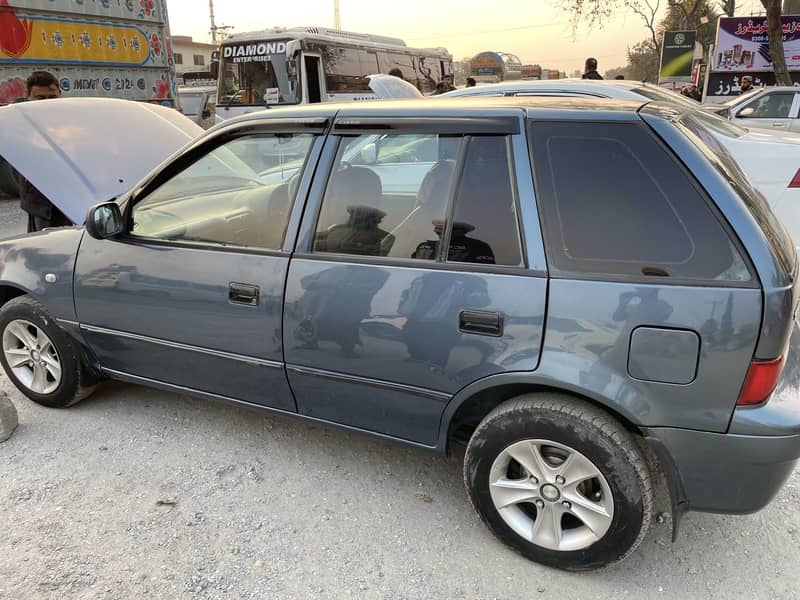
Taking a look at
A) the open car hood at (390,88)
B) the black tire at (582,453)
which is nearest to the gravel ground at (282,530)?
the black tire at (582,453)

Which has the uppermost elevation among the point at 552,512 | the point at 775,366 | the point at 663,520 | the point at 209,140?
the point at 209,140

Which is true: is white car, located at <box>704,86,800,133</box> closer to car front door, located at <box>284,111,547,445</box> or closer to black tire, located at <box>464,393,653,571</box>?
car front door, located at <box>284,111,547,445</box>

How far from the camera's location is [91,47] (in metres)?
10.5

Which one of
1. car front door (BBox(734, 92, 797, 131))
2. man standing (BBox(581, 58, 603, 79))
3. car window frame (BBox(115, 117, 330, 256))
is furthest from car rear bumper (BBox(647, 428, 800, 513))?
car front door (BBox(734, 92, 797, 131))

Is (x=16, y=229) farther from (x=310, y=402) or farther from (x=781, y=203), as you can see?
(x=781, y=203)

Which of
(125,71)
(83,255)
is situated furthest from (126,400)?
(125,71)

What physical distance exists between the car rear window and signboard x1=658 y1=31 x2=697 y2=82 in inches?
1140

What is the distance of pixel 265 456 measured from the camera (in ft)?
10.3

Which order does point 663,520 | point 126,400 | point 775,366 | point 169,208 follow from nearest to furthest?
point 775,366
point 663,520
point 169,208
point 126,400

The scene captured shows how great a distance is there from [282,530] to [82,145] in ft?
9.29

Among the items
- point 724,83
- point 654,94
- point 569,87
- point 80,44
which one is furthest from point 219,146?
point 724,83

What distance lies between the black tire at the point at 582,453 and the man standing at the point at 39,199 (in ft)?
11.4

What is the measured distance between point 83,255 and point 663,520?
316 centimetres

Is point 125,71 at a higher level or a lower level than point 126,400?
higher
